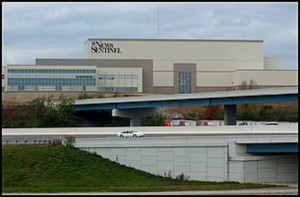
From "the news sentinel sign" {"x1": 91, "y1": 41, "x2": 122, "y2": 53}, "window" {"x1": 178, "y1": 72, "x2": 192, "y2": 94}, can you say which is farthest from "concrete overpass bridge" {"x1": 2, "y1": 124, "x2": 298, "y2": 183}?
"the news sentinel sign" {"x1": 91, "y1": 41, "x2": 122, "y2": 53}

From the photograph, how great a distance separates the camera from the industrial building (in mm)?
139625

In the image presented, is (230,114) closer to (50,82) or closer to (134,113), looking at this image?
(134,113)

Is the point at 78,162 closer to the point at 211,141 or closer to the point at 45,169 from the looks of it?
the point at 45,169

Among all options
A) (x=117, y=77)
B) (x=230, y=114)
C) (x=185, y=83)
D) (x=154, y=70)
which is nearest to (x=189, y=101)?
(x=230, y=114)

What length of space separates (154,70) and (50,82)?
983 inches

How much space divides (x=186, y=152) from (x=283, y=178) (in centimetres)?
639

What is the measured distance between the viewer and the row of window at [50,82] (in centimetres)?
13900

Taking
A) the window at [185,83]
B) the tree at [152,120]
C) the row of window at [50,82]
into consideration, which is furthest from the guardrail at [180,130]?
the window at [185,83]

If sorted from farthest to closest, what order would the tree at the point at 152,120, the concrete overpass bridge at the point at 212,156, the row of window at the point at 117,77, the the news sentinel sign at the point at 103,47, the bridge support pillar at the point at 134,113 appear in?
the the news sentinel sign at the point at 103,47
the row of window at the point at 117,77
the tree at the point at 152,120
the bridge support pillar at the point at 134,113
the concrete overpass bridge at the point at 212,156

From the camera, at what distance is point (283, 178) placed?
4200cm

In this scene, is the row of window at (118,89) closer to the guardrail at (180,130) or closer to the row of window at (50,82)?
the row of window at (50,82)

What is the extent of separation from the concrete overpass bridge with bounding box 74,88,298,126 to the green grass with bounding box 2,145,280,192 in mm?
36375

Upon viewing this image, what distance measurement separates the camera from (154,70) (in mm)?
150875

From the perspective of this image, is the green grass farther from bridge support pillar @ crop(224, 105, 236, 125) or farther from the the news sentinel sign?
the the news sentinel sign
